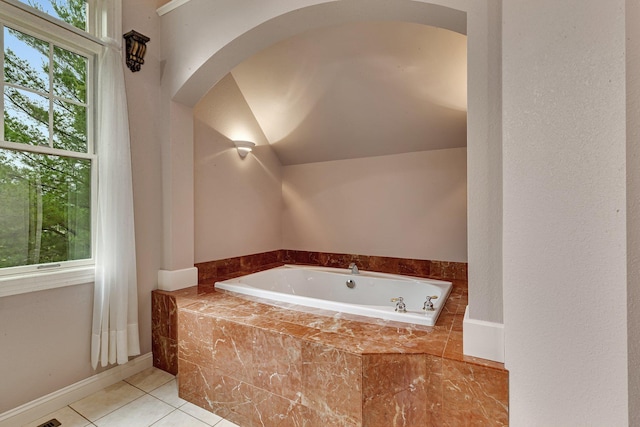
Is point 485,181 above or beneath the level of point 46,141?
beneath

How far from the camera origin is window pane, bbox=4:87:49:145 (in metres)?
1.63

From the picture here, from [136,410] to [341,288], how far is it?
5.82 ft

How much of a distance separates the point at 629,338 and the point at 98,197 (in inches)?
106

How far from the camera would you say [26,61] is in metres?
1.70

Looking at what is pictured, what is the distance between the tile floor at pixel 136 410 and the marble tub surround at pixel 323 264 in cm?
82

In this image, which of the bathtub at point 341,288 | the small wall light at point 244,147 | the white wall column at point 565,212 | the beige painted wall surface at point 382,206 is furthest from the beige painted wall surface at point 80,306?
the white wall column at point 565,212

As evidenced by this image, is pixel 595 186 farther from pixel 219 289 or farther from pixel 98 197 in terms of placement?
pixel 98 197

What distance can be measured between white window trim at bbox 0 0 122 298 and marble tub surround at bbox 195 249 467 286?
2.93 ft

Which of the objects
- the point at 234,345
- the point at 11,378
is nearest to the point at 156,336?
the point at 11,378

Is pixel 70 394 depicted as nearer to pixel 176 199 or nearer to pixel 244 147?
pixel 176 199

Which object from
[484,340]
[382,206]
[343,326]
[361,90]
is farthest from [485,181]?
[382,206]

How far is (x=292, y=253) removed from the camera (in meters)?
3.62

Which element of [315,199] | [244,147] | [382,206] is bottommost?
[382,206]

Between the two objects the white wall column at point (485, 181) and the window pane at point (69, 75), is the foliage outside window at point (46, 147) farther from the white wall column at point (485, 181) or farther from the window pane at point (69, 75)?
the white wall column at point (485, 181)
